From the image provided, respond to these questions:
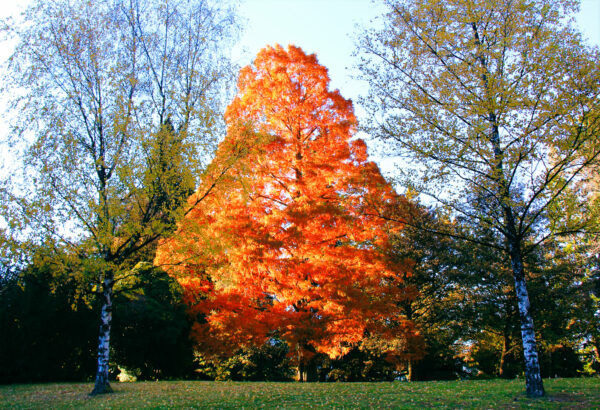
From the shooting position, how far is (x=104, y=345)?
1058 cm

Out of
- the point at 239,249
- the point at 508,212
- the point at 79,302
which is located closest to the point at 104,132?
the point at 239,249

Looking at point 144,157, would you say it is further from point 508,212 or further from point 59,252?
point 508,212

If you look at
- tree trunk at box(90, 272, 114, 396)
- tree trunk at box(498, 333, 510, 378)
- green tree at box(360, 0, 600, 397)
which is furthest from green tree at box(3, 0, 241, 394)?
tree trunk at box(498, 333, 510, 378)

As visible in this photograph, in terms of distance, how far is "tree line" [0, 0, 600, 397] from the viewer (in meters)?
8.43

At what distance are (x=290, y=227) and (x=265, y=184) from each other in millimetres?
2090

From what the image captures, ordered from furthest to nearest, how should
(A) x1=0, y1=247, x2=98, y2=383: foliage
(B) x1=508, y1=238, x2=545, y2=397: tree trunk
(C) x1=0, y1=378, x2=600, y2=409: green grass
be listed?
(A) x1=0, y1=247, x2=98, y2=383: foliage < (B) x1=508, y1=238, x2=545, y2=397: tree trunk < (C) x1=0, y1=378, x2=600, y2=409: green grass

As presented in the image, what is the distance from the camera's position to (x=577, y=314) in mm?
17922

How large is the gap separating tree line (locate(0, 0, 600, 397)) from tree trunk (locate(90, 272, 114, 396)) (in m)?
0.05

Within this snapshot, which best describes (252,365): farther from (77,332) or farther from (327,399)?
(327,399)

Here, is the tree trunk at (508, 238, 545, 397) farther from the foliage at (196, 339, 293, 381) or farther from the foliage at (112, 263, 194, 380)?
the foliage at (112, 263, 194, 380)

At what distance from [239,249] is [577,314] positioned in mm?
16043

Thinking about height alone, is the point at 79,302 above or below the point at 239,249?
below

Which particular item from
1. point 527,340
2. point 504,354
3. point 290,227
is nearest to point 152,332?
point 290,227

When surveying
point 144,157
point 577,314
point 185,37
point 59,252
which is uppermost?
point 185,37
